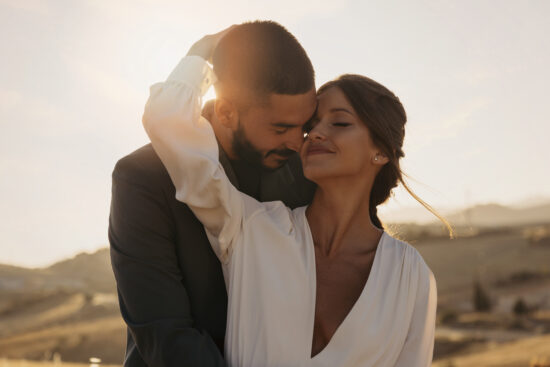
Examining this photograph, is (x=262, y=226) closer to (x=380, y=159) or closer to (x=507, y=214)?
(x=380, y=159)

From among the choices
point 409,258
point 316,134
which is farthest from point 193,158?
point 409,258

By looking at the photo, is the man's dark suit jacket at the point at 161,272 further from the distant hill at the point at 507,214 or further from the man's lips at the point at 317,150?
the distant hill at the point at 507,214

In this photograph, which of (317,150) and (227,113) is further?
(227,113)

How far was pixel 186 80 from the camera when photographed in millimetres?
3090

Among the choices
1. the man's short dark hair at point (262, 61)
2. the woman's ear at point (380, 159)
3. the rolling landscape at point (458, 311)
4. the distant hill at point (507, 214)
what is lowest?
the distant hill at point (507, 214)

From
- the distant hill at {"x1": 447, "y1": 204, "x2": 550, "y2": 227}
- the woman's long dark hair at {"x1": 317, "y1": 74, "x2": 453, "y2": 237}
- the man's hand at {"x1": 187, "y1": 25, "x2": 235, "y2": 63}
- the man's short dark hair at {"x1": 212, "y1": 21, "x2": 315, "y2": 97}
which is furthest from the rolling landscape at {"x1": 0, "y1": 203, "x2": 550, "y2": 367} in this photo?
the distant hill at {"x1": 447, "y1": 204, "x2": 550, "y2": 227}

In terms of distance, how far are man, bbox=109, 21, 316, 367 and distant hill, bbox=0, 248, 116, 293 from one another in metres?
42.0

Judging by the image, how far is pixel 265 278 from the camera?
2.95 metres

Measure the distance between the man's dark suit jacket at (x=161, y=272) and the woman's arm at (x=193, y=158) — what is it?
119mm

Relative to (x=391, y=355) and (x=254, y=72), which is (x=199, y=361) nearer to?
(x=391, y=355)

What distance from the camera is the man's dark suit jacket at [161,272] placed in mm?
2764

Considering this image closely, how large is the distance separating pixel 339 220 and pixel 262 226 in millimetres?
564

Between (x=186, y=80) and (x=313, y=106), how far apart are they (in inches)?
29.2

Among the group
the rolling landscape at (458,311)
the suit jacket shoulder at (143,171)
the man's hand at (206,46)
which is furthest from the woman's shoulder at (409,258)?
the man's hand at (206,46)
